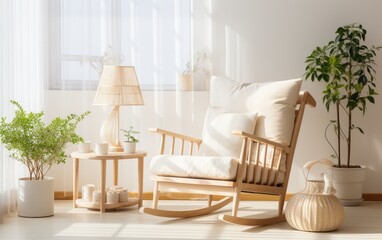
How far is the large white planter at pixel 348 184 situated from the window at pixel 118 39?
1.50 m

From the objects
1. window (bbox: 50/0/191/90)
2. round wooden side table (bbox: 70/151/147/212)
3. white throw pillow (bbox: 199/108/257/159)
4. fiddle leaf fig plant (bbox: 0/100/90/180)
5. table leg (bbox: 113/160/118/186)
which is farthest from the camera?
window (bbox: 50/0/191/90)

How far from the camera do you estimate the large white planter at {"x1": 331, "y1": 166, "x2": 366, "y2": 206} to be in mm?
5156

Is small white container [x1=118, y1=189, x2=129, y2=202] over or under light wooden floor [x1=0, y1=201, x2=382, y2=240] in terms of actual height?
over

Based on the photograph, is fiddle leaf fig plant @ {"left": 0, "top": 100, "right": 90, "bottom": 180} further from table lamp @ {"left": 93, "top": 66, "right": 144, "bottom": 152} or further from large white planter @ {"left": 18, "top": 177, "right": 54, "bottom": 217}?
table lamp @ {"left": 93, "top": 66, "right": 144, "bottom": 152}

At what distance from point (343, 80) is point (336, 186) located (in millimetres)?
861

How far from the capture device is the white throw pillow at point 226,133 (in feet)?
15.1

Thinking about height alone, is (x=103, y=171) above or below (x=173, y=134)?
below

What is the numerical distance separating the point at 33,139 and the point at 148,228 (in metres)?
1.02

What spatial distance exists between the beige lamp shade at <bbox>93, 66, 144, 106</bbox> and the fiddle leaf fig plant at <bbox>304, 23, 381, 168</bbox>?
4.35 ft

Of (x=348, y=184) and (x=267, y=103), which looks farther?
(x=348, y=184)

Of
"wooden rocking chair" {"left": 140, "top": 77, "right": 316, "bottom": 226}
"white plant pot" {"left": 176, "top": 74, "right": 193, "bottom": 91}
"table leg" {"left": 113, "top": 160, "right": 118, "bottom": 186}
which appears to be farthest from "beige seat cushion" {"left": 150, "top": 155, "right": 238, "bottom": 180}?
"white plant pot" {"left": 176, "top": 74, "right": 193, "bottom": 91}

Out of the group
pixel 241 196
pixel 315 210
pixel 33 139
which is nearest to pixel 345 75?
pixel 241 196

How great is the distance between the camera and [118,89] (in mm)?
4898

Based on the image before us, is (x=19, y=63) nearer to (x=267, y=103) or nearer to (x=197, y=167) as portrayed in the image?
(x=197, y=167)
